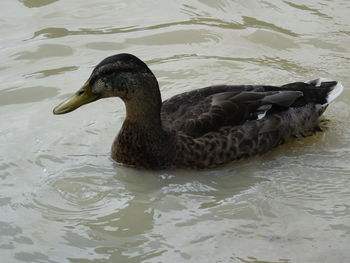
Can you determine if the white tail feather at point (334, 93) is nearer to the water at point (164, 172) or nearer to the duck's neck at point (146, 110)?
the water at point (164, 172)

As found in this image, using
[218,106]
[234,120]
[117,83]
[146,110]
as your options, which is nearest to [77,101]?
[117,83]

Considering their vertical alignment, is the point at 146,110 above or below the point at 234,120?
above

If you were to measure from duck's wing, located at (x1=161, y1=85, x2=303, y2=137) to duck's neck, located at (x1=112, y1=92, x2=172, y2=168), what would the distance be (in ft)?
0.44

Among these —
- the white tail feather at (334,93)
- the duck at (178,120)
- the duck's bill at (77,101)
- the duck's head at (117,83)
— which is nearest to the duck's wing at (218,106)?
the duck at (178,120)

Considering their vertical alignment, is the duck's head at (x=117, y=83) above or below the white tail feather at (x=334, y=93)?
above

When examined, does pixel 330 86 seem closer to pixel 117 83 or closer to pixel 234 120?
pixel 234 120

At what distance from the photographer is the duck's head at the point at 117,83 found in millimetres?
6352

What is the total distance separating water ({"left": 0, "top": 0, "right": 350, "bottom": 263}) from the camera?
5508 mm

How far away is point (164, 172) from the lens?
653cm

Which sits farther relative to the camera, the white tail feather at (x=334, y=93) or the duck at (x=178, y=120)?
the white tail feather at (x=334, y=93)

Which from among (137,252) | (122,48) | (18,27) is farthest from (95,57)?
(137,252)

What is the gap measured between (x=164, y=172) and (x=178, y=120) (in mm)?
468

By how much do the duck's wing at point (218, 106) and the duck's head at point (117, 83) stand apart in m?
0.29

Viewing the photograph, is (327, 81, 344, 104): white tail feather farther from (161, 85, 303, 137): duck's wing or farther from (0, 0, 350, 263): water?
(161, 85, 303, 137): duck's wing
